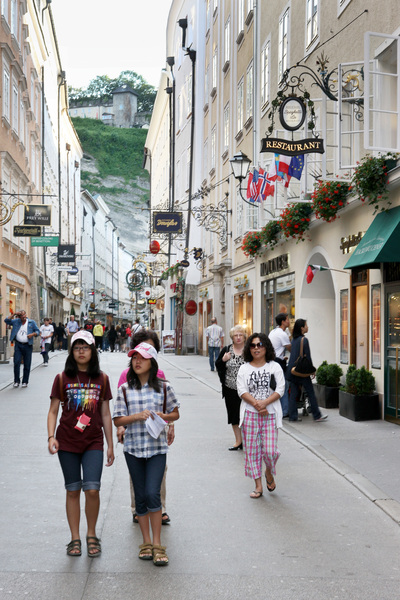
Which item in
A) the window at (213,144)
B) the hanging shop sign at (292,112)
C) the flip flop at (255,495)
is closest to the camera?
the flip flop at (255,495)

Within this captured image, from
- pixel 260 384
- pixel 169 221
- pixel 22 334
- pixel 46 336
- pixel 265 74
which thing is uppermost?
pixel 265 74

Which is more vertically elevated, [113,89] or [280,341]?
[113,89]

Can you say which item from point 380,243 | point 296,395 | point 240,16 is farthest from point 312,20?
point 240,16

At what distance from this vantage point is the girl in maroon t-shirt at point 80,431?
17.9 feet

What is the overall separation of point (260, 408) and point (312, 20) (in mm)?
13140

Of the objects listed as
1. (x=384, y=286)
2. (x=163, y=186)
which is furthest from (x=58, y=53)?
(x=384, y=286)

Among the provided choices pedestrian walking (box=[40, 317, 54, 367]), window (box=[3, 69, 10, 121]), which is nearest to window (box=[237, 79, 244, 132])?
window (box=[3, 69, 10, 121])

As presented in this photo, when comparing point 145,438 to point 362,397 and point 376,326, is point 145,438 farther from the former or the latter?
point 376,326

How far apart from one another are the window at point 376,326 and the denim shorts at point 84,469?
337 inches

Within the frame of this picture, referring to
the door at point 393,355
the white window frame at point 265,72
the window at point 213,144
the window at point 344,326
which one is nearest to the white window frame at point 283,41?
the white window frame at point 265,72

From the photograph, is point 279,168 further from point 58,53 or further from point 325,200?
point 58,53

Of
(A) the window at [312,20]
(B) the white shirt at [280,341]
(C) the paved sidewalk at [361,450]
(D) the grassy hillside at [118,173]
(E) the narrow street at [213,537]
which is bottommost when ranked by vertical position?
(E) the narrow street at [213,537]

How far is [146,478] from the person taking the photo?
5.41 meters

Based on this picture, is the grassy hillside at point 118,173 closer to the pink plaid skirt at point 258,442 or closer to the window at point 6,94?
the window at point 6,94
